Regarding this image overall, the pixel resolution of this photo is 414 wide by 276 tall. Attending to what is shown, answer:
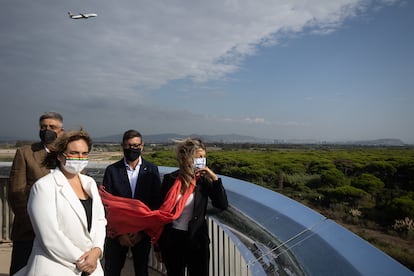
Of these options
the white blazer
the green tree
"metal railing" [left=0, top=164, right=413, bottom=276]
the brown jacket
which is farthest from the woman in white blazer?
the green tree

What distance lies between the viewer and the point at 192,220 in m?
2.14

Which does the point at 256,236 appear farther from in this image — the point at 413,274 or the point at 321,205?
the point at 321,205

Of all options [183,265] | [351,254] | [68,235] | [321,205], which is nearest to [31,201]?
[68,235]

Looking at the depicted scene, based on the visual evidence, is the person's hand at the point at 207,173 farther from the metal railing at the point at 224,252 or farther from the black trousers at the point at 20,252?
the black trousers at the point at 20,252

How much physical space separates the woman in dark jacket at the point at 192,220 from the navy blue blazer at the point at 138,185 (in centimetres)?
31

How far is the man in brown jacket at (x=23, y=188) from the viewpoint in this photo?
2.15m

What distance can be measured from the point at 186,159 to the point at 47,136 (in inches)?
42.6

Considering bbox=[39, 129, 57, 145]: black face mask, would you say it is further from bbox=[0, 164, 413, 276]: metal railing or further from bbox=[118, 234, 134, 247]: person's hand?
bbox=[0, 164, 413, 276]: metal railing

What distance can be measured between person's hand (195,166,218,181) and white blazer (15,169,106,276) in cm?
84

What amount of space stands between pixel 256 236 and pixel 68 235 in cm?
107

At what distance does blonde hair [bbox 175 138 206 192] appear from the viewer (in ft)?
7.18

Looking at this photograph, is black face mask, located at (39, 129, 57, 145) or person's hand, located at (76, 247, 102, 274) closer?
person's hand, located at (76, 247, 102, 274)

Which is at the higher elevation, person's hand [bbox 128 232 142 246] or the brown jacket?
the brown jacket

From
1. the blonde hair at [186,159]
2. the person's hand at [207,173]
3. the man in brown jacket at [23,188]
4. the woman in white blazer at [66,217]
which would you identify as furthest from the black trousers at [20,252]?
the person's hand at [207,173]
